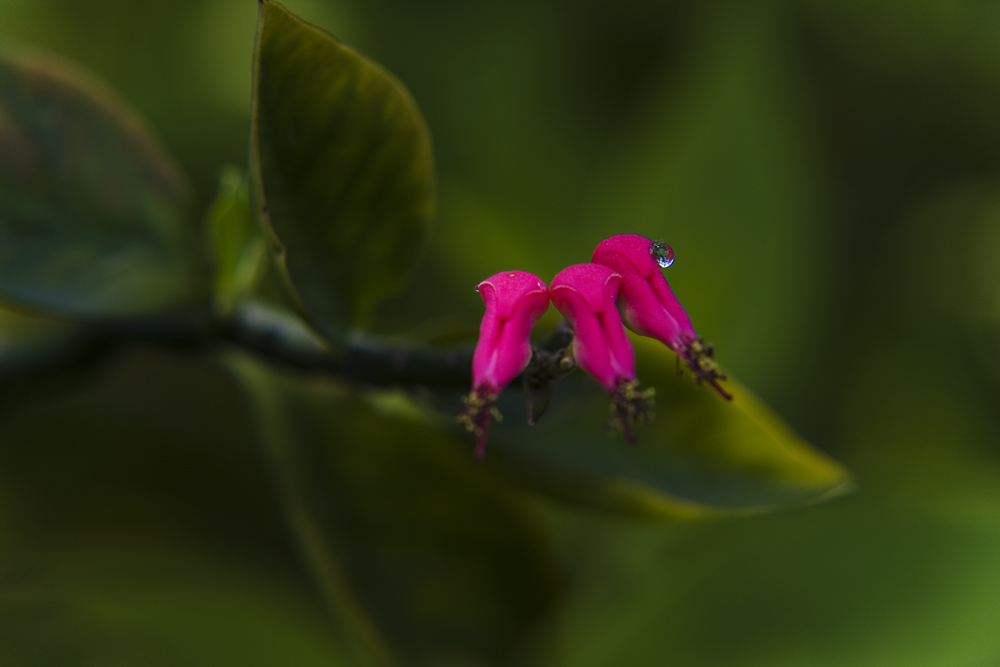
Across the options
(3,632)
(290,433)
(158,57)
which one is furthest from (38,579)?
(158,57)

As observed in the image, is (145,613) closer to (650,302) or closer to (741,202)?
(650,302)

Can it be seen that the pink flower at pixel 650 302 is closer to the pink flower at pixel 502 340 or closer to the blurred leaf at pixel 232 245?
the pink flower at pixel 502 340

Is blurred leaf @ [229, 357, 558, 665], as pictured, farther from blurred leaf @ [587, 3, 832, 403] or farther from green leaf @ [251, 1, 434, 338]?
blurred leaf @ [587, 3, 832, 403]

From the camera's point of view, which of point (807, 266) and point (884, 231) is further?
point (884, 231)

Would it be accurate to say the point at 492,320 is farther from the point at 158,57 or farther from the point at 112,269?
the point at 158,57

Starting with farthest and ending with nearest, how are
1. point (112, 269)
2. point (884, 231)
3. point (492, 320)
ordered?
point (884, 231)
point (112, 269)
point (492, 320)

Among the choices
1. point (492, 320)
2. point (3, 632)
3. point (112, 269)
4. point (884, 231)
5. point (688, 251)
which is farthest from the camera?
point (884, 231)

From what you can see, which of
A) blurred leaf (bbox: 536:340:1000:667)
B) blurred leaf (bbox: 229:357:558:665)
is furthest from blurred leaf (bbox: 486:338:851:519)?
blurred leaf (bbox: 536:340:1000:667)

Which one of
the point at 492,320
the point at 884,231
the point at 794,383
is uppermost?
the point at 884,231
